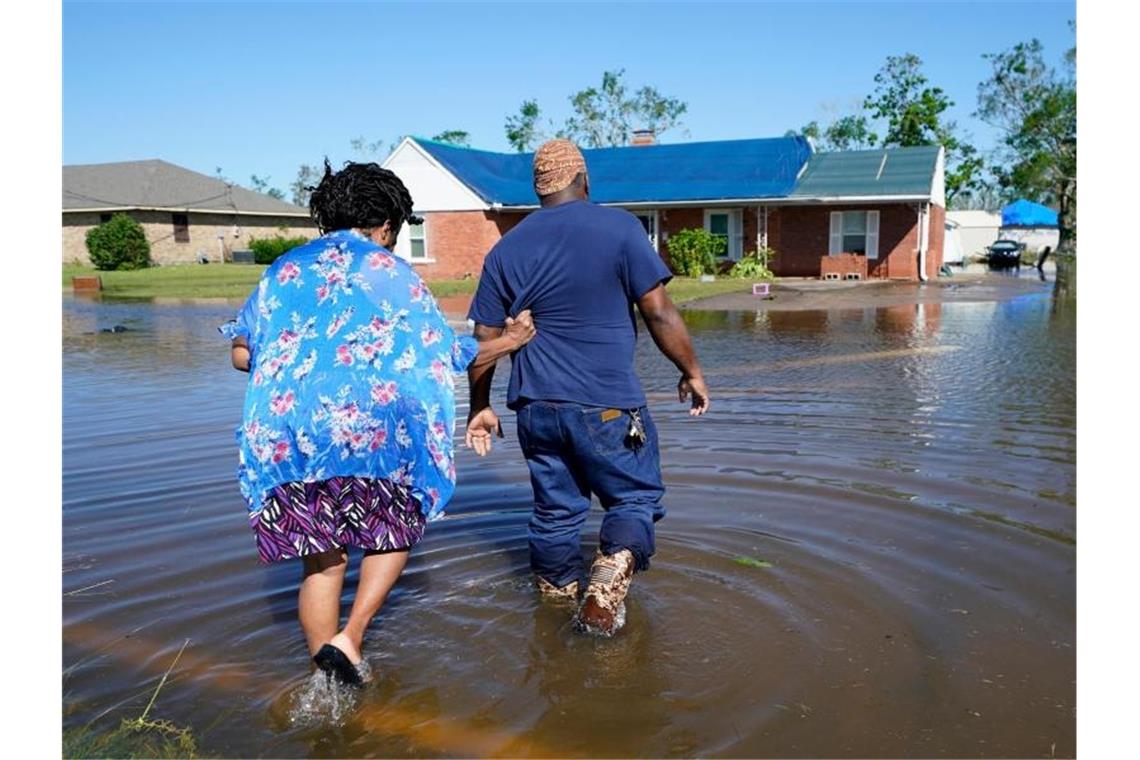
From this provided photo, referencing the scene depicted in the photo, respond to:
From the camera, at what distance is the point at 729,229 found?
34.3m

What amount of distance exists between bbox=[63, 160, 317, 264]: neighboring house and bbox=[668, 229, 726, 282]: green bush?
27682 mm

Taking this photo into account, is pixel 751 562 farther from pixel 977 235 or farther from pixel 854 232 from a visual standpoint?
pixel 977 235

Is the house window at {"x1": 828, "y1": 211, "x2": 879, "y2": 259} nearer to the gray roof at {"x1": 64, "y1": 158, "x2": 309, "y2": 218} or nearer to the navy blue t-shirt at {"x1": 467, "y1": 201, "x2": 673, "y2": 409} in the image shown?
the navy blue t-shirt at {"x1": 467, "y1": 201, "x2": 673, "y2": 409}

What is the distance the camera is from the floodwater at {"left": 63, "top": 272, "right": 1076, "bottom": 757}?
341 cm

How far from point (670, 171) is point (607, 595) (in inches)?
1297

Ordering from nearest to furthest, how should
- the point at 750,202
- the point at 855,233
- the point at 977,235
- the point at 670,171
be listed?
the point at 750,202
the point at 855,233
the point at 670,171
the point at 977,235

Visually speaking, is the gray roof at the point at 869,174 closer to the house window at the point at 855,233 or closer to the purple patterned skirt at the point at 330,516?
the house window at the point at 855,233

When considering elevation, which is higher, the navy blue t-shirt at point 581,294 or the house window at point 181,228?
the house window at point 181,228

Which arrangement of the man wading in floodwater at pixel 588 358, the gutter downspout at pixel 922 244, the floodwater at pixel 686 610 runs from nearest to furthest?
the floodwater at pixel 686 610 < the man wading in floodwater at pixel 588 358 < the gutter downspout at pixel 922 244

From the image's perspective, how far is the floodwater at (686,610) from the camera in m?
3.41

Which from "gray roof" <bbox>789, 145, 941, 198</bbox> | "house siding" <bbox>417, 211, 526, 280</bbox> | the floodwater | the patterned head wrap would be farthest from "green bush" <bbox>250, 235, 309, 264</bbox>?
the patterned head wrap

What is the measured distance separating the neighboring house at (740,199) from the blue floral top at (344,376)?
29.1 meters

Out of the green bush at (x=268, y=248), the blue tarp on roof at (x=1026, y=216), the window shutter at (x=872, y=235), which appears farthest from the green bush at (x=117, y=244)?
the blue tarp on roof at (x=1026, y=216)

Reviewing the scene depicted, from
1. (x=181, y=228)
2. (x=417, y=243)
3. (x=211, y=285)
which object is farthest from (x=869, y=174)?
(x=181, y=228)
